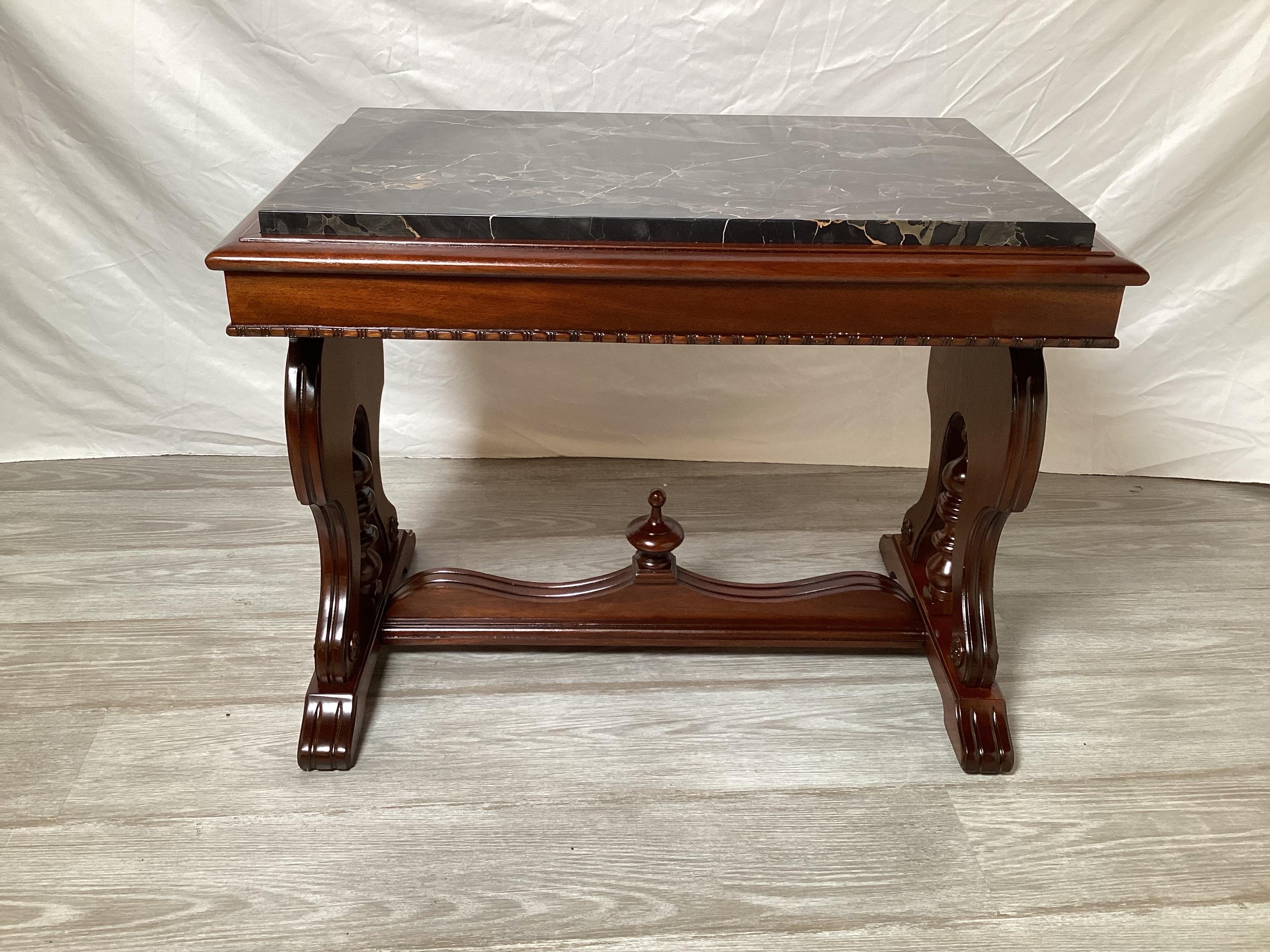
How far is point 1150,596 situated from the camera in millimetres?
2107

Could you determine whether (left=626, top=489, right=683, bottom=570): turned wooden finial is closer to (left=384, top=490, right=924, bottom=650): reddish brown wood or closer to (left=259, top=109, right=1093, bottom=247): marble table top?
(left=384, top=490, right=924, bottom=650): reddish brown wood

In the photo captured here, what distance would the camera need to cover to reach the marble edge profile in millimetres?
1290

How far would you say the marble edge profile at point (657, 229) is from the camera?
4.23 ft

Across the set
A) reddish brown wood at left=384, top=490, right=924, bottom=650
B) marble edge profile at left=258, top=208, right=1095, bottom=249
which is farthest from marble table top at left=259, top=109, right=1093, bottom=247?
reddish brown wood at left=384, top=490, right=924, bottom=650

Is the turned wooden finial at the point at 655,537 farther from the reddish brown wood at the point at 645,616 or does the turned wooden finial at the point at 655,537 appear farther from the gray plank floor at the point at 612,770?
the gray plank floor at the point at 612,770

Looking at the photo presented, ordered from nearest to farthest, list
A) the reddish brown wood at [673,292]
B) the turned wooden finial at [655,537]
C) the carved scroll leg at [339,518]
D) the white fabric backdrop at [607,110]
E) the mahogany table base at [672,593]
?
the reddish brown wood at [673,292] < the carved scroll leg at [339,518] < the mahogany table base at [672,593] < the turned wooden finial at [655,537] < the white fabric backdrop at [607,110]

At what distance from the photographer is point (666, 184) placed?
1441mm

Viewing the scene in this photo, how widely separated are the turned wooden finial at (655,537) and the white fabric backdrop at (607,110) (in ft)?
2.86

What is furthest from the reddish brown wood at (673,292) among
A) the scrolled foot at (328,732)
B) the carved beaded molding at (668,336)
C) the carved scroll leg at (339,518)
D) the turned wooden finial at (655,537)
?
the scrolled foot at (328,732)

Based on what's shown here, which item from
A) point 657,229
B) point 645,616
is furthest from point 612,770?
point 657,229

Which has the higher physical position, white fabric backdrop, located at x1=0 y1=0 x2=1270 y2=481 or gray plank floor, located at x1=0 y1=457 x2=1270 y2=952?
white fabric backdrop, located at x1=0 y1=0 x2=1270 y2=481

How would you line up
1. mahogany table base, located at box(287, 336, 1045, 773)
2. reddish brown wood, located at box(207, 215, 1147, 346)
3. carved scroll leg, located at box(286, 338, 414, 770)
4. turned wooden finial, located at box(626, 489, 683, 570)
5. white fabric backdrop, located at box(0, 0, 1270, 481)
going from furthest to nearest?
white fabric backdrop, located at box(0, 0, 1270, 481), turned wooden finial, located at box(626, 489, 683, 570), mahogany table base, located at box(287, 336, 1045, 773), carved scroll leg, located at box(286, 338, 414, 770), reddish brown wood, located at box(207, 215, 1147, 346)

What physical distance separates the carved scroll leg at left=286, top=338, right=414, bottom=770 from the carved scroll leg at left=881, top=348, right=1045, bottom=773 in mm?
945

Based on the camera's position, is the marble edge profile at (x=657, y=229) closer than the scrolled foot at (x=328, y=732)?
Yes
